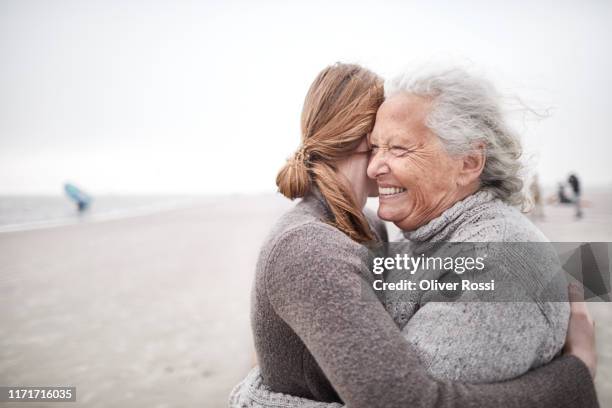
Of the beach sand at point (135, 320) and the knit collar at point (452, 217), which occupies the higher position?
the knit collar at point (452, 217)

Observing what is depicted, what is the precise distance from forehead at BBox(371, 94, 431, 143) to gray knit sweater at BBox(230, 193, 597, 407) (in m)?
0.61

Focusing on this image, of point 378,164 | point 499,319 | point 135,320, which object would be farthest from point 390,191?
point 135,320

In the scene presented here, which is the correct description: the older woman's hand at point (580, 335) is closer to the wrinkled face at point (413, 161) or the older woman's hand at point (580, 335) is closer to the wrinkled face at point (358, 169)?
the wrinkled face at point (413, 161)

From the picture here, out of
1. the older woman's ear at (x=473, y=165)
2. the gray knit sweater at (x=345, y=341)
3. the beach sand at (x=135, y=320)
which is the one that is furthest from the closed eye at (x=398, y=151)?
the beach sand at (x=135, y=320)

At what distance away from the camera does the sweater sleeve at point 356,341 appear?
1237mm

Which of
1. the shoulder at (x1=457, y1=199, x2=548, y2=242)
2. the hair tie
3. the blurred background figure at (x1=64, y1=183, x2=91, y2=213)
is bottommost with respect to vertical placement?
the shoulder at (x1=457, y1=199, x2=548, y2=242)

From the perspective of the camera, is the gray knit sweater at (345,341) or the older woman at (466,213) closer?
the gray knit sweater at (345,341)

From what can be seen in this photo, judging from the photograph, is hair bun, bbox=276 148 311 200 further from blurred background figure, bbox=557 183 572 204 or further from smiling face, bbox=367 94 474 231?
blurred background figure, bbox=557 183 572 204

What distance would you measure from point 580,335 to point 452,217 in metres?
0.70

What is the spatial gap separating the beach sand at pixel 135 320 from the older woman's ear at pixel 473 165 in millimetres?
3164

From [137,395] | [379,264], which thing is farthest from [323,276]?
[137,395]

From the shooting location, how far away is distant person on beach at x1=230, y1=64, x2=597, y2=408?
128cm

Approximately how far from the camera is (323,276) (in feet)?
4.38

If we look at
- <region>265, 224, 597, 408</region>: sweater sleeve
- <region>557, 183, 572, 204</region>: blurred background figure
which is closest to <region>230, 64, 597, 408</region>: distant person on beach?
<region>265, 224, 597, 408</region>: sweater sleeve
